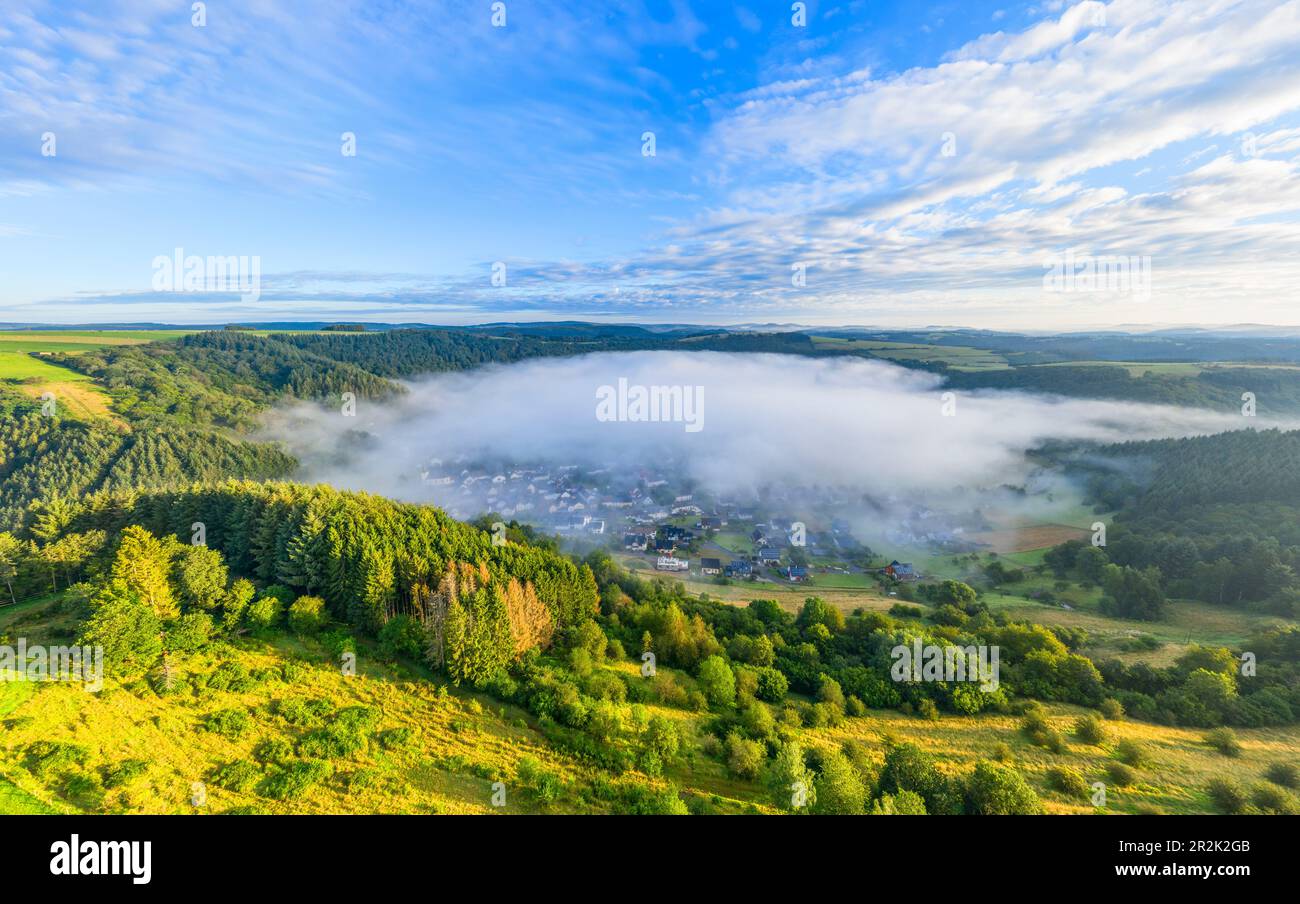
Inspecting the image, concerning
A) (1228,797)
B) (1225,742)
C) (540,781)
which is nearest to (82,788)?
(540,781)

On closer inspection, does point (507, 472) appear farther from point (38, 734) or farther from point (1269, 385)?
point (1269, 385)

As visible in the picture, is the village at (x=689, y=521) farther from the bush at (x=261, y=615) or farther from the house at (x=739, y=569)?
the bush at (x=261, y=615)

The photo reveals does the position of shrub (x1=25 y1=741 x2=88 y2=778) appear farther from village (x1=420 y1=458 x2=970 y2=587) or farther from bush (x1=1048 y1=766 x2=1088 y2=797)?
village (x1=420 y1=458 x2=970 y2=587)

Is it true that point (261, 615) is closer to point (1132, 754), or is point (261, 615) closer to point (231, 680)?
point (231, 680)

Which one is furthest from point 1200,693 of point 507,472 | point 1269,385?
point 1269,385

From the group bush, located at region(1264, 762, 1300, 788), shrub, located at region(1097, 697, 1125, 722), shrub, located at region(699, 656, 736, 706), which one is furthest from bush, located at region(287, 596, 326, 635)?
bush, located at region(1264, 762, 1300, 788)

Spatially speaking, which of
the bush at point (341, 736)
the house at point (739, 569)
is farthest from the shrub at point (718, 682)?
the house at point (739, 569)
